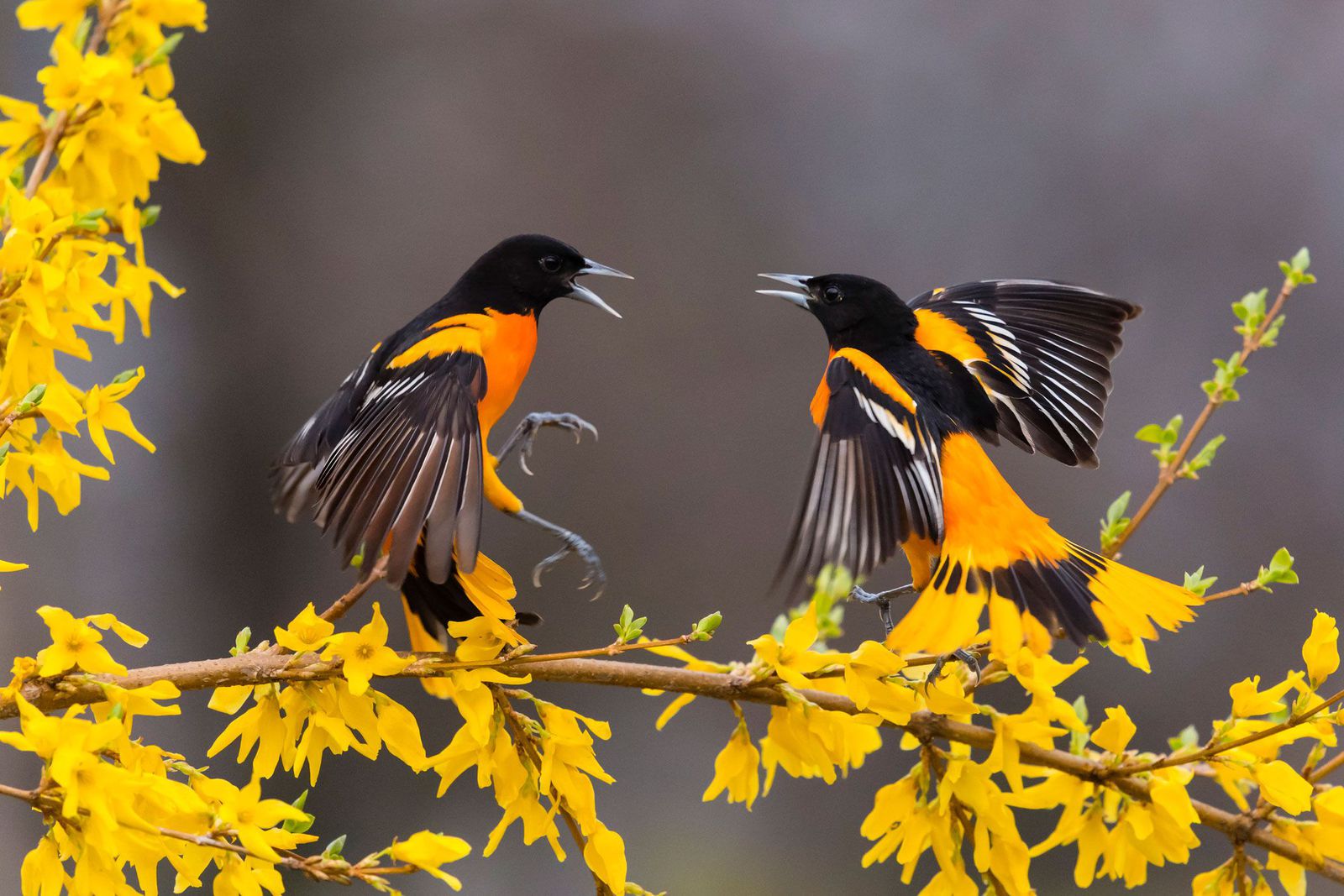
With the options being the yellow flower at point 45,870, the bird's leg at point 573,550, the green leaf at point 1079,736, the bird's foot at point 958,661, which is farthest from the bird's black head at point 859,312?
the yellow flower at point 45,870

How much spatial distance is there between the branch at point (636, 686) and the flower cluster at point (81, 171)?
21cm

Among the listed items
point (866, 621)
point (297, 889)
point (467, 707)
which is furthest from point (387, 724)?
point (297, 889)

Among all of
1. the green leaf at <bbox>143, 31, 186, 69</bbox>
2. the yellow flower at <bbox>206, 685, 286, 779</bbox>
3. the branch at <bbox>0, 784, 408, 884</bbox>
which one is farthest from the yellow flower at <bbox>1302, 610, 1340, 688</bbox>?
the green leaf at <bbox>143, 31, 186, 69</bbox>

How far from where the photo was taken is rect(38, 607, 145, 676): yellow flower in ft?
2.92

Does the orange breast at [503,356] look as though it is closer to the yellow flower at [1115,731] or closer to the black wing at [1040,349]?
the black wing at [1040,349]

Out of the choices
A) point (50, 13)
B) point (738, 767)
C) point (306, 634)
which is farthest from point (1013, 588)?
point (50, 13)

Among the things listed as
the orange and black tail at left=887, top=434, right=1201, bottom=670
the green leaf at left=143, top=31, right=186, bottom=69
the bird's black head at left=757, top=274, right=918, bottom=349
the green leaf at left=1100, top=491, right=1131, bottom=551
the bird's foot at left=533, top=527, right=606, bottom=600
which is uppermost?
the bird's black head at left=757, top=274, right=918, bottom=349

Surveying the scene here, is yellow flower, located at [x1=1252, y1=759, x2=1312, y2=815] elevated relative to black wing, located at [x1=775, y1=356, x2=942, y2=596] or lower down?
lower down

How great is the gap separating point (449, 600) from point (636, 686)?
298 mm

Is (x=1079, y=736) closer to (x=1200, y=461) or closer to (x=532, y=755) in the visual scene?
(x=1200, y=461)

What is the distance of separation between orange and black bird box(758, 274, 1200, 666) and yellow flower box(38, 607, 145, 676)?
1.62ft

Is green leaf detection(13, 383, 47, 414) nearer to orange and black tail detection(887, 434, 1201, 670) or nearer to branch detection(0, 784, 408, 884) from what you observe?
branch detection(0, 784, 408, 884)

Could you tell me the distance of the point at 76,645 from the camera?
0.90 meters

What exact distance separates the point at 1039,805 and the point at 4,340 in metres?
0.91
